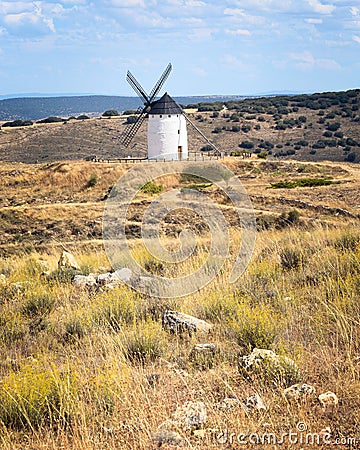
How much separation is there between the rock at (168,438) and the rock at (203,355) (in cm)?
108

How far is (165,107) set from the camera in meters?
41.2

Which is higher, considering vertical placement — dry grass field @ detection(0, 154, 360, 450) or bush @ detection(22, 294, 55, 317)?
dry grass field @ detection(0, 154, 360, 450)

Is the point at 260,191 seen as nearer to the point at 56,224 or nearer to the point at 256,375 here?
the point at 56,224

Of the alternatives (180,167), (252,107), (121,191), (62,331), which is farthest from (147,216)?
(252,107)

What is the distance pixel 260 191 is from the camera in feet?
105

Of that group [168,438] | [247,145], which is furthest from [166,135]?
[168,438]

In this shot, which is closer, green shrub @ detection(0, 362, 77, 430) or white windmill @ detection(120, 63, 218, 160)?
green shrub @ detection(0, 362, 77, 430)

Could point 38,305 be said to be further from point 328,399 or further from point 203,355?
point 328,399

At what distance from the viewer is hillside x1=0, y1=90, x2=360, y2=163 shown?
62.3m

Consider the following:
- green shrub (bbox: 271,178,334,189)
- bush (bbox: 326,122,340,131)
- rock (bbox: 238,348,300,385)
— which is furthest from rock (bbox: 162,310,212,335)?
bush (bbox: 326,122,340,131)

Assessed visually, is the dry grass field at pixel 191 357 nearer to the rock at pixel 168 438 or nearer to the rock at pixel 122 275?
the rock at pixel 168 438

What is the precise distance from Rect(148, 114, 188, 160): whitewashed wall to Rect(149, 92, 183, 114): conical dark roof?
34cm

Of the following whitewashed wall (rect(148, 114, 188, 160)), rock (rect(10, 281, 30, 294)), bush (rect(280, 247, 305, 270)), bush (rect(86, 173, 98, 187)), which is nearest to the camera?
rock (rect(10, 281, 30, 294))

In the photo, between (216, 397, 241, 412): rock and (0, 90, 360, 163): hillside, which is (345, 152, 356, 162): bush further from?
(216, 397, 241, 412): rock
